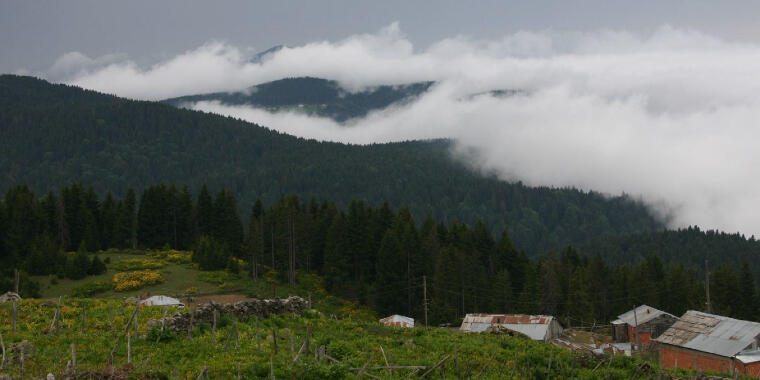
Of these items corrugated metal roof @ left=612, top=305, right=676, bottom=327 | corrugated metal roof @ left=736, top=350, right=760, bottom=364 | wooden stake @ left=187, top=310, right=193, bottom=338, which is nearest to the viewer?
wooden stake @ left=187, top=310, right=193, bottom=338

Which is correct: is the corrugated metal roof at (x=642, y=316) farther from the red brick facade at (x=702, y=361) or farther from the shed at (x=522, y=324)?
the red brick facade at (x=702, y=361)

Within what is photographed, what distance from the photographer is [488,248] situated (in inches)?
3720

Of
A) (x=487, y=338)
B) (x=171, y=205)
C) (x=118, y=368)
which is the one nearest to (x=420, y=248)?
(x=171, y=205)

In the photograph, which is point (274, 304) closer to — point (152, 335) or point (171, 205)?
point (152, 335)

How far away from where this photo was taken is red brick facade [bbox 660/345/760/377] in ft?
155

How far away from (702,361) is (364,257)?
46980 mm

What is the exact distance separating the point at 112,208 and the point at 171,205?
26.0 feet

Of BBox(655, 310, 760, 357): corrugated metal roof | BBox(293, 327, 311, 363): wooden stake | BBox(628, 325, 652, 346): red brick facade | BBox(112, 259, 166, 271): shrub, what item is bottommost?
BBox(628, 325, 652, 346): red brick facade

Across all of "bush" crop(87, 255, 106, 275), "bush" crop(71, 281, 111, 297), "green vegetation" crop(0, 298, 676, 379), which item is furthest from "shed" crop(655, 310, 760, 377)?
"bush" crop(87, 255, 106, 275)

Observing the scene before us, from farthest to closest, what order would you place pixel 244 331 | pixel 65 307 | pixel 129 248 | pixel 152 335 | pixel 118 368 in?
pixel 129 248 < pixel 65 307 < pixel 244 331 < pixel 152 335 < pixel 118 368

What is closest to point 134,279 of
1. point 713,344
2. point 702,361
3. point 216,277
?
point 216,277

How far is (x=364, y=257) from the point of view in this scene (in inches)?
3558

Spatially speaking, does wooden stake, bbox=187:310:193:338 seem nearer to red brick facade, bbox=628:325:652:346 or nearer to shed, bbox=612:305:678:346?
shed, bbox=612:305:678:346

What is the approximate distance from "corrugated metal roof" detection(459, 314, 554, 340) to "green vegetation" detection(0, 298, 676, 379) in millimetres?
34124
